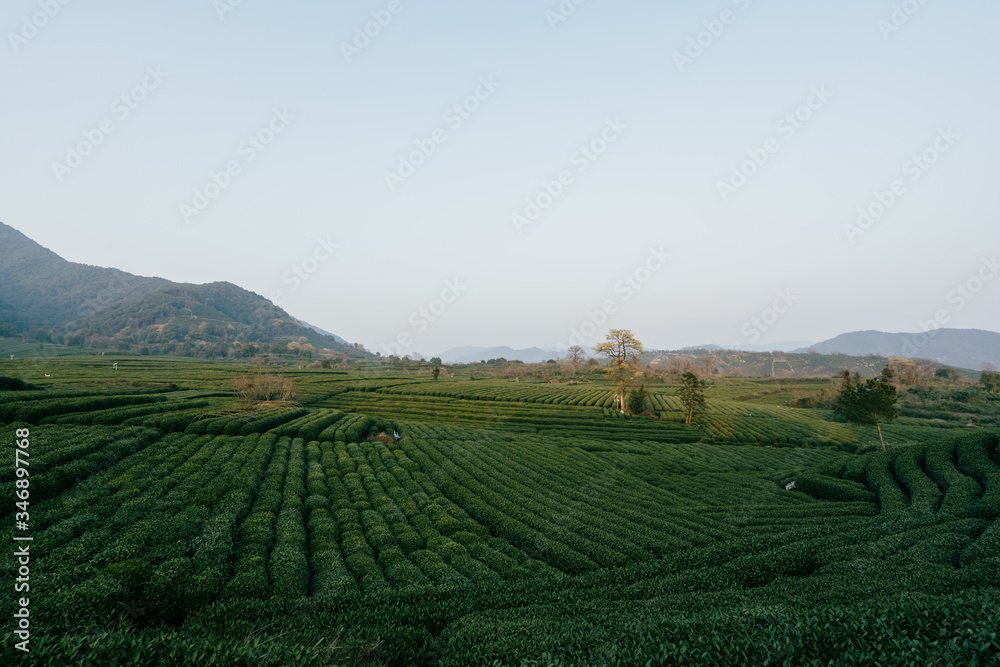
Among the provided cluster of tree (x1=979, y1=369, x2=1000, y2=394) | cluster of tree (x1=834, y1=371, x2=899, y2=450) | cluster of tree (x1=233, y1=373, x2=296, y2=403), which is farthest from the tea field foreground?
cluster of tree (x1=979, y1=369, x2=1000, y2=394)

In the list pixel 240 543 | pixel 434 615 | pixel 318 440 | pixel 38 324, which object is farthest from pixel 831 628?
pixel 38 324

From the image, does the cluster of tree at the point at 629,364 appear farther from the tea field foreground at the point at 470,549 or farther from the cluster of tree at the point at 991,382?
the cluster of tree at the point at 991,382

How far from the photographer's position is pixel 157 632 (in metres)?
9.65

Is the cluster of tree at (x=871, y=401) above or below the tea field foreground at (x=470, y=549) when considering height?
above

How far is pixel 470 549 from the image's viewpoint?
18.6 m

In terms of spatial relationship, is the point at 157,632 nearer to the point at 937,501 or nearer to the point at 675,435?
the point at 937,501

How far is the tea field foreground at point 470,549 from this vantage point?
7797 millimetres

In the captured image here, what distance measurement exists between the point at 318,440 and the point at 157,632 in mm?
29705

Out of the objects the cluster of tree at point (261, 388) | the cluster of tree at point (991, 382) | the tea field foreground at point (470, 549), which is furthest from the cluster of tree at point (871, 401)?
the cluster of tree at point (261, 388)

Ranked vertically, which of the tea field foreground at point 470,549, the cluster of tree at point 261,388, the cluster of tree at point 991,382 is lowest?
the tea field foreground at point 470,549

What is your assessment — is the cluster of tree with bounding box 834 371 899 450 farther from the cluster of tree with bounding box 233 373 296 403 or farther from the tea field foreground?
the cluster of tree with bounding box 233 373 296 403

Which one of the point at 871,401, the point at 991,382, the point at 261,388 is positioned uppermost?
the point at 991,382

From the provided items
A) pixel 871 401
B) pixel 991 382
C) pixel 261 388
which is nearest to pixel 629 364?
pixel 871 401

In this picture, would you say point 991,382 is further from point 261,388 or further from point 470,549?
point 261,388
